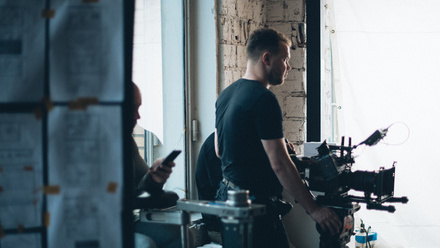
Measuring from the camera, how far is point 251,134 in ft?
5.65

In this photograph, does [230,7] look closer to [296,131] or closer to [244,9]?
[244,9]

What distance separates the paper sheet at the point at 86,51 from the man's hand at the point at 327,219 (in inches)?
43.6

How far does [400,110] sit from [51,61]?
216 centimetres

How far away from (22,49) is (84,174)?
27cm

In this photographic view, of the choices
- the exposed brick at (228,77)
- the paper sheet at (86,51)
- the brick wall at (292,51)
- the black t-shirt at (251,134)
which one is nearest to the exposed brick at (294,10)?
the brick wall at (292,51)

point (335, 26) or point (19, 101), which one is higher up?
point (335, 26)

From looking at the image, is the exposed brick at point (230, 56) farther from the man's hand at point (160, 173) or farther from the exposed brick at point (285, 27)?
the man's hand at point (160, 173)

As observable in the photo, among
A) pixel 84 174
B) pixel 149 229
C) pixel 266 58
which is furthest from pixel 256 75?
pixel 84 174

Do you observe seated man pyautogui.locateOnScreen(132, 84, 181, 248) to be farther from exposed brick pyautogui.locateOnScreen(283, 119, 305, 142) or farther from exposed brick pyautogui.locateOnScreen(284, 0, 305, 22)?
exposed brick pyautogui.locateOnScreen(284, 0, 305, 22)

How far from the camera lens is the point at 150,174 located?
5.01ft

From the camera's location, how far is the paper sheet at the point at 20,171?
2.78ft

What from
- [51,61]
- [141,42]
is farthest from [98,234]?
[141,42]

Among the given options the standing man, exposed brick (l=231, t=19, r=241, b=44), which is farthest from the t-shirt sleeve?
exposed brick (l=231, t=19, r=241, b=44)

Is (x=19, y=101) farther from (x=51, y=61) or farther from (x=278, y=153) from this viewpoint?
(x=278, y=153)
